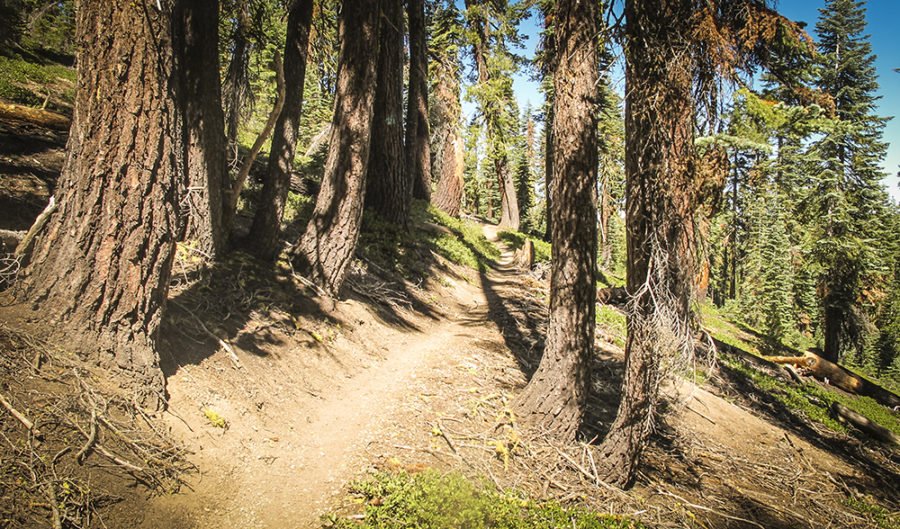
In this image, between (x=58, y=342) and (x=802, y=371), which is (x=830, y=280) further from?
(x=58, y=342)

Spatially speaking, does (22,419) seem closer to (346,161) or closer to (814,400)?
(346,161)

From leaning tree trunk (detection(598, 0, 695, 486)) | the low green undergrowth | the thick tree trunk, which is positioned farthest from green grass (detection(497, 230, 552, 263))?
leaning tree trunk (detection(598, 0, 695, 486))

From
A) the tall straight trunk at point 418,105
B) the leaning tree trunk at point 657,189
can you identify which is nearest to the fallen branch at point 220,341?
the leaning tree trunk at point 657,189

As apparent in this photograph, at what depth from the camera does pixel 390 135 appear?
10656 millimetres

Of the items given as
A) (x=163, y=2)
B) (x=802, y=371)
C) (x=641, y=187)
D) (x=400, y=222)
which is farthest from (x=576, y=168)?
(x=802, y=371)

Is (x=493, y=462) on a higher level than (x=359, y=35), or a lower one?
lower

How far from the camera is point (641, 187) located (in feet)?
14.4

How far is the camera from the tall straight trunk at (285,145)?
706cm

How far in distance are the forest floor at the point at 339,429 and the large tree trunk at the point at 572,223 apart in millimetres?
640

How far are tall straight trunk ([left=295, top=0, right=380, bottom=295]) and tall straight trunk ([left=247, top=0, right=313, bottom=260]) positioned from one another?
0.56m

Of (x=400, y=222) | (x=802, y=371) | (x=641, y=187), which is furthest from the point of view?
(x=802, y=371)

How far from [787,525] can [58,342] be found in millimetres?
8065

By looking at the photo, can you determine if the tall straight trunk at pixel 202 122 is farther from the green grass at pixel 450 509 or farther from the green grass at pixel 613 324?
the green grass at pixel 613 324

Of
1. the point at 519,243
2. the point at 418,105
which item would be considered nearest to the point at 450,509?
the point at 418,105
